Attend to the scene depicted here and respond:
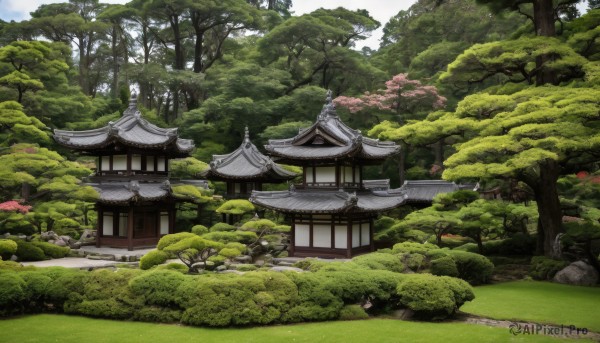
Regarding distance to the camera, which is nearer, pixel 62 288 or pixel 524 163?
pixel 62 288

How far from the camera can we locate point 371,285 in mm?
15062

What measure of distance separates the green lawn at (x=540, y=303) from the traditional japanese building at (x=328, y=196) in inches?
277

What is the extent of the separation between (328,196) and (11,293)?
14189mm

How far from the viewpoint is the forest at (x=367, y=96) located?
20.1 meters

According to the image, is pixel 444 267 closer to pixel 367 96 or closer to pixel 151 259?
pixel 151 259

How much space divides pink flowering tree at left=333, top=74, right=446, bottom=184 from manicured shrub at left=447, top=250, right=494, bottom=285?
22040mm

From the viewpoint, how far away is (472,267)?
20.3 m

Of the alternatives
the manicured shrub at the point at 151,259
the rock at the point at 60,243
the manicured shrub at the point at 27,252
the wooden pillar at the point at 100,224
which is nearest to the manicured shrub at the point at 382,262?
the manicured shrub at the point at 151,259

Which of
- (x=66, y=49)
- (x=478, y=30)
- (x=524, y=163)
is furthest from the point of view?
(x=478, y=30)

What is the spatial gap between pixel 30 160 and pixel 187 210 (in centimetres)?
1344

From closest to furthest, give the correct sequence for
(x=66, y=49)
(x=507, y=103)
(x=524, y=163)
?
(x=524, y=163) → (x=507, y=103) → (x=66, y=49)

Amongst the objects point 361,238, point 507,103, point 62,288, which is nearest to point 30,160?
point 62,288

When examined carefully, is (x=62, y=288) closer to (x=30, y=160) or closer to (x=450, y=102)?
(x=30, y=160)

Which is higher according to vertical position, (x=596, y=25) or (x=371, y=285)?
(x=596, y=25)
